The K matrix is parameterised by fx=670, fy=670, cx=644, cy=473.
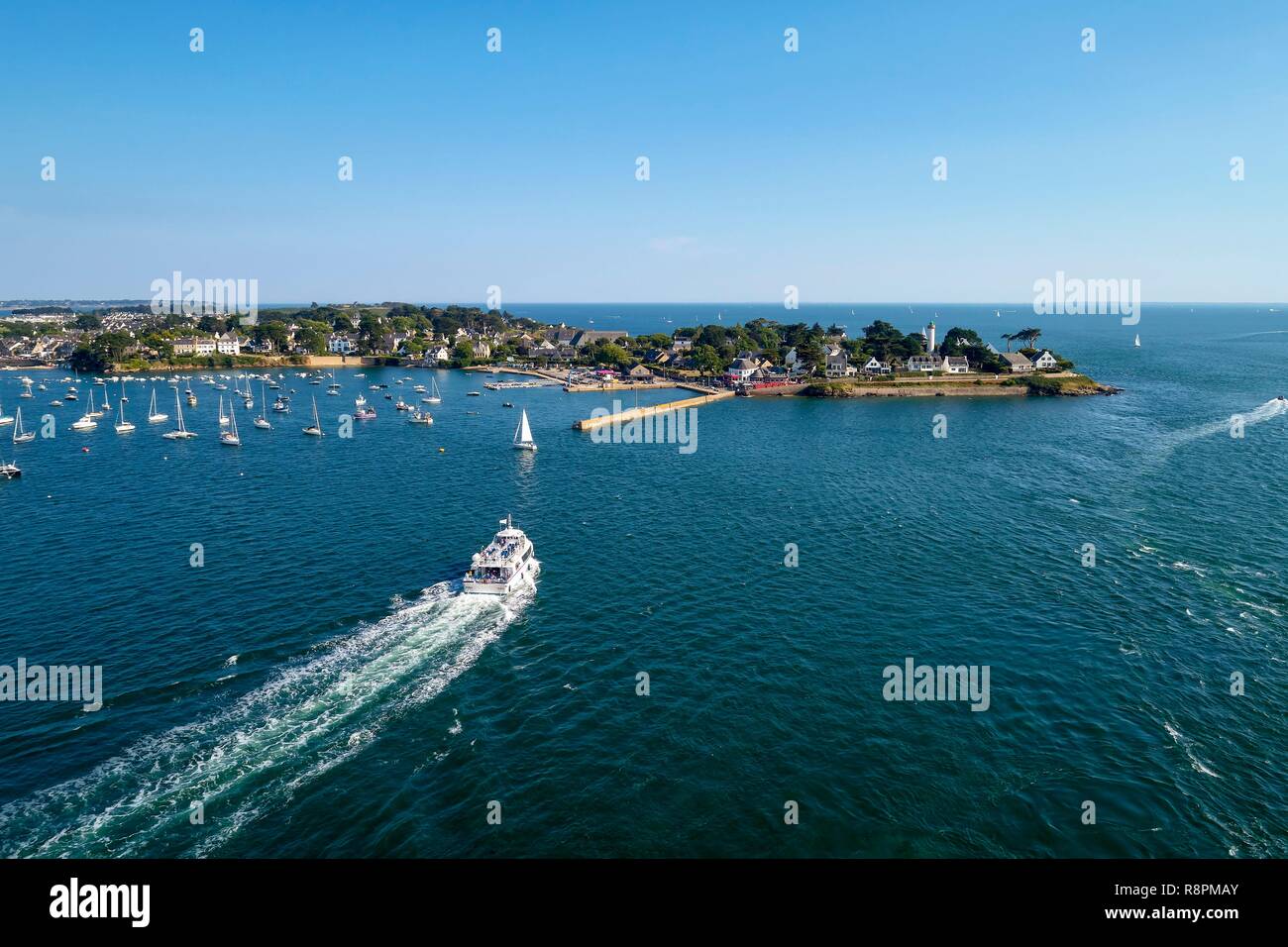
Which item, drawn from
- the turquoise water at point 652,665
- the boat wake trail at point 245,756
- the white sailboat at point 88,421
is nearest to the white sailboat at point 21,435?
the white sailboat at point 88,421

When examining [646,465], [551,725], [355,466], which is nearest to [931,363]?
[646,465]

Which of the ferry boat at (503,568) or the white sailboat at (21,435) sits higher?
the white sailboat at (21,435)

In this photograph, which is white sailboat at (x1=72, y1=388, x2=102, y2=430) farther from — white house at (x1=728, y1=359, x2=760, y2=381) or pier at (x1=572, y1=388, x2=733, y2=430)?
white house at (x1=728, y1=359, x2=760, y2=381)

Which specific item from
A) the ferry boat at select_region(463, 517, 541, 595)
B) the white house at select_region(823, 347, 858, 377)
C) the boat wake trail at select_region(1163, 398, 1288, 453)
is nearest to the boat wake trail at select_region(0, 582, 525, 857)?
the ferry boat at select_region(463, 517, 541, 595)

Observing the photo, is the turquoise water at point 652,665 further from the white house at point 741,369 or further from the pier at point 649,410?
the white house at point 741,369

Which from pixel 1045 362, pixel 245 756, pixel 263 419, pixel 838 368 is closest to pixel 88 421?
pixel 263 419

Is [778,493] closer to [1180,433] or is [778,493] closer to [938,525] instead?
[938,525]
